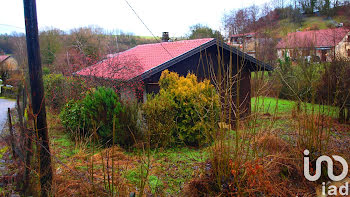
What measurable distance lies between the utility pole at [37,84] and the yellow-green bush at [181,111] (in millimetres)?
3409

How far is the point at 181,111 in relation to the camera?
26.4 feet

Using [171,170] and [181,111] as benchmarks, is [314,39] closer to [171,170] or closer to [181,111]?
[181,111]

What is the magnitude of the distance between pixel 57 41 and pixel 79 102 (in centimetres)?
1983

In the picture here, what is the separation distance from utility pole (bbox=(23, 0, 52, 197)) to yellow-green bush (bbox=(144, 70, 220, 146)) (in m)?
3.41

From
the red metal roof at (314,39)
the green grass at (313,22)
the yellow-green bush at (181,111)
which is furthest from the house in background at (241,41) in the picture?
the green grass at (313,22)

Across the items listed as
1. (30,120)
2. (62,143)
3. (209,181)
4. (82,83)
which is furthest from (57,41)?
(209,181)

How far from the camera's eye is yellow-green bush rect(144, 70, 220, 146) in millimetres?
7384

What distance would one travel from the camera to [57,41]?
86.0ft

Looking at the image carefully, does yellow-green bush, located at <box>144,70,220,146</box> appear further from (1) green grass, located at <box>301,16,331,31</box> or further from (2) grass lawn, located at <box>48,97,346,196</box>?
(1) green grass, located at <box>301,16,331,31</box>

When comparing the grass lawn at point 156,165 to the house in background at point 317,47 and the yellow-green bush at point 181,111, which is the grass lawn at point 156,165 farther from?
the house in background at point 317,47

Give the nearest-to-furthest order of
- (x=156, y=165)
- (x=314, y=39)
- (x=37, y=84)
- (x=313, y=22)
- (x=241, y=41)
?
(x=37, y=84)
(x=241, y=41)
(x=156, y=165)
(x=314, y=39)
(x=313, y=22)

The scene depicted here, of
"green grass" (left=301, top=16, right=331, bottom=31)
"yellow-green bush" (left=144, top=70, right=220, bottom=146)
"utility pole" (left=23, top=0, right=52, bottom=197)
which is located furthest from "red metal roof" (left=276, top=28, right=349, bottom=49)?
"green grass" (left=301, top=16, right=331, bottom=31)

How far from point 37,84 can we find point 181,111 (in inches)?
184

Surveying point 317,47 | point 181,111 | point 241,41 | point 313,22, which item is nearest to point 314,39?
point 317,47
